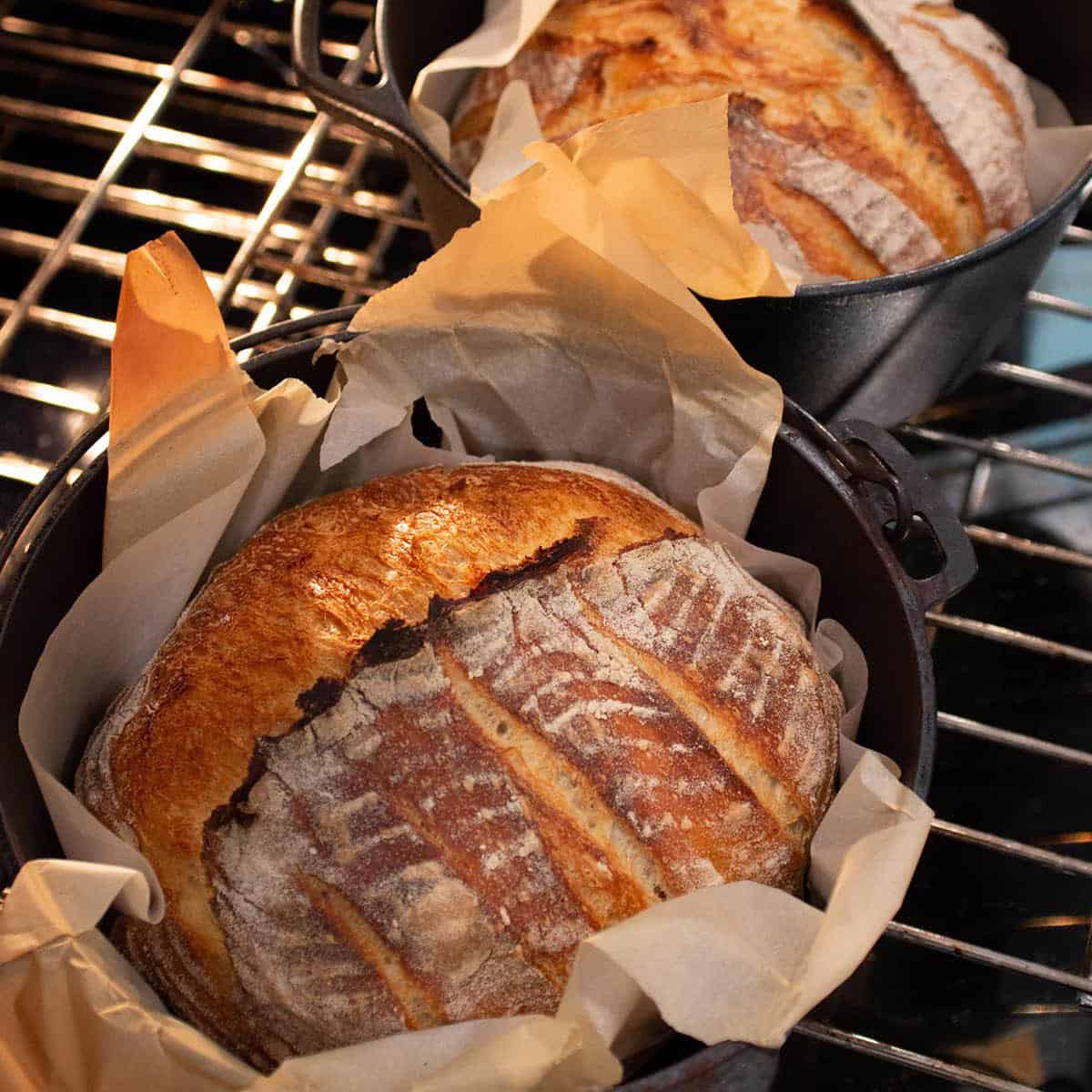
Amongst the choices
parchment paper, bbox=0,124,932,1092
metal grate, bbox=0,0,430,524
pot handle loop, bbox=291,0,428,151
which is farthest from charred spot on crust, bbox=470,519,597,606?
metal grate, bbox=0,0,430,524

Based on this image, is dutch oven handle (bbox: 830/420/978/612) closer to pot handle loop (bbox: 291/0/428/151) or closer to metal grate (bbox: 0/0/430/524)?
pot handle loop (bbox: 291/0/428/151)

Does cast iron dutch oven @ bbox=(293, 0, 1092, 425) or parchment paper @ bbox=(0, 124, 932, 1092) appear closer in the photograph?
parchment paper @ bbox=(0, 124, 932, 1092)

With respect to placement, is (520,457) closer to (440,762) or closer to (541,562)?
(541,562)

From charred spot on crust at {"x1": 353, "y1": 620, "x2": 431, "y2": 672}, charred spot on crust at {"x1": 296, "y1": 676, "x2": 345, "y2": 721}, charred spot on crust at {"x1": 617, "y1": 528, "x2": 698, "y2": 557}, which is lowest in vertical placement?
charred spot on crust at {"x1": 296, "y1": 676, "x2": 345, "y2": 721}

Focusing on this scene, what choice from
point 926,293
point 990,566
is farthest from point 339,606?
point 990,566

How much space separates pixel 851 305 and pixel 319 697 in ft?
1.76

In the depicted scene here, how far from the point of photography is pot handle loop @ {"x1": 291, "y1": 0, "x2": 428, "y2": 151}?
111cm

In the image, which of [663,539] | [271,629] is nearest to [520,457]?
[663,539]

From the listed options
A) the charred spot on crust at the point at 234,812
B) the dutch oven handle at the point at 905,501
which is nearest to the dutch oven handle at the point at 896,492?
the dutch oven handle at the point at 905,501

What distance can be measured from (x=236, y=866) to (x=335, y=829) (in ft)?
0.23

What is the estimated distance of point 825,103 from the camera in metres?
1.25

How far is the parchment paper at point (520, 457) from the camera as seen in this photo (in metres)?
0.73

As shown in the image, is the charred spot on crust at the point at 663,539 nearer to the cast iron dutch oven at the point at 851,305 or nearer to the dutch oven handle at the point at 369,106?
the cast iron dutch oven at the point at 851,305

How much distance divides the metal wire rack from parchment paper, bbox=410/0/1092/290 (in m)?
0.13
